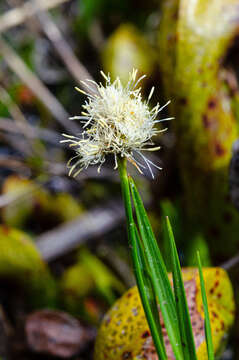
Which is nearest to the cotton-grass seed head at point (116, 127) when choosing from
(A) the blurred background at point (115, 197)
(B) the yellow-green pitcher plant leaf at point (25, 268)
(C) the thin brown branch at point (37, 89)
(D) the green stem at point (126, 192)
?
(D) the green stem at point (126, 192)

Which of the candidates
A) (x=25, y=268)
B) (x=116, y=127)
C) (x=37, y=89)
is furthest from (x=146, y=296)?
(x=37, y=89)

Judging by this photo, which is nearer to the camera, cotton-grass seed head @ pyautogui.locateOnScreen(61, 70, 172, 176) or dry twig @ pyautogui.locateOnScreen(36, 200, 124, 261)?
cotton-grass seed head @ pyautogui.locateOnScreen(61, 70, 172, 176)

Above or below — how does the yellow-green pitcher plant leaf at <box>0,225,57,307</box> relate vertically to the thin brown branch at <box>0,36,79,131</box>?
below

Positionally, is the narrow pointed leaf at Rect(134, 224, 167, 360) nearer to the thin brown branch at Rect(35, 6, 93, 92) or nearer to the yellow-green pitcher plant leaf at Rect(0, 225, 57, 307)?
the yellow-green pitcher plant leaf at Rect(0, 225, 57, 307)

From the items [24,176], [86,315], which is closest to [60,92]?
[24,176]

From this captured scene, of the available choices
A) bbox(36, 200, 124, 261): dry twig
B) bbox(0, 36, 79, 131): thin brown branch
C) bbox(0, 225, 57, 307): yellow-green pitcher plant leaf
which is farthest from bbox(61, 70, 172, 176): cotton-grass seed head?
bbox(0, 36, 79, 131): thin brown branch

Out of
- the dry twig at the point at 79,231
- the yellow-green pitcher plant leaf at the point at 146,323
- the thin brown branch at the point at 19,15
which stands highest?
the thin brown branch at the point at 19,15

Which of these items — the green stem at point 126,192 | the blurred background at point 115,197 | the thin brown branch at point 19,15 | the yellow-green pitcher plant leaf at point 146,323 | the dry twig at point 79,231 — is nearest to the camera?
the green stem at point 126,192

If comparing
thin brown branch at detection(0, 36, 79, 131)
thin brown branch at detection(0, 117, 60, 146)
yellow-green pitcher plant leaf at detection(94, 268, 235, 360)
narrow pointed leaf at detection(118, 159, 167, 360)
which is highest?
thin brown branch at detection(0, 36, 79, 131)

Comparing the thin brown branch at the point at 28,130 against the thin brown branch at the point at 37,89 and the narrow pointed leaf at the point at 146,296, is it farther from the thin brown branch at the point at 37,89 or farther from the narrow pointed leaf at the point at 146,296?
the narrow pointed leaf at the point at 146,296
